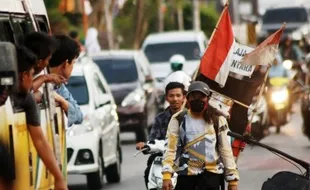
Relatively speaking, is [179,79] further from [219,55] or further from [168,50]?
[168,50]

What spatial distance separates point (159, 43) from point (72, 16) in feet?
58.6

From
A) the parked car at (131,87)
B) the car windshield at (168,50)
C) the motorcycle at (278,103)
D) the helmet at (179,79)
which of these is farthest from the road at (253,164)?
the helmet at (179,79)

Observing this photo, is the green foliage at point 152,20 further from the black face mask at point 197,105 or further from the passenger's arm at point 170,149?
the black face mask at point 197,105

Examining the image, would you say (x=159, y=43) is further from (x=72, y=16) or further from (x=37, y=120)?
(x=37, y=120)

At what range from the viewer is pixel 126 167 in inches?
838

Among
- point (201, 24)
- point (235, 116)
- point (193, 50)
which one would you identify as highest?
point (235, 116)

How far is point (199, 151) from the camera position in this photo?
10.5 metres

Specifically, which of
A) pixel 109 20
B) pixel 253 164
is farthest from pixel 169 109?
pixel 109 20

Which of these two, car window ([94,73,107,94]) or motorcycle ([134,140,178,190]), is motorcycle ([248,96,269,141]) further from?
motorcycle ([134,140,178,190])

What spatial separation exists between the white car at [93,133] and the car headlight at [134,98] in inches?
241

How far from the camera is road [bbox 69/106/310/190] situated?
1819 cm

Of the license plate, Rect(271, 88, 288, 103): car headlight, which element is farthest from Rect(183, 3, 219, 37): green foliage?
the license plate

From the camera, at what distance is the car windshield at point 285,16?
56312 mm

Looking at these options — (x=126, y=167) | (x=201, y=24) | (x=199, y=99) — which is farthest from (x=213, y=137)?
(x=201, y=24)
